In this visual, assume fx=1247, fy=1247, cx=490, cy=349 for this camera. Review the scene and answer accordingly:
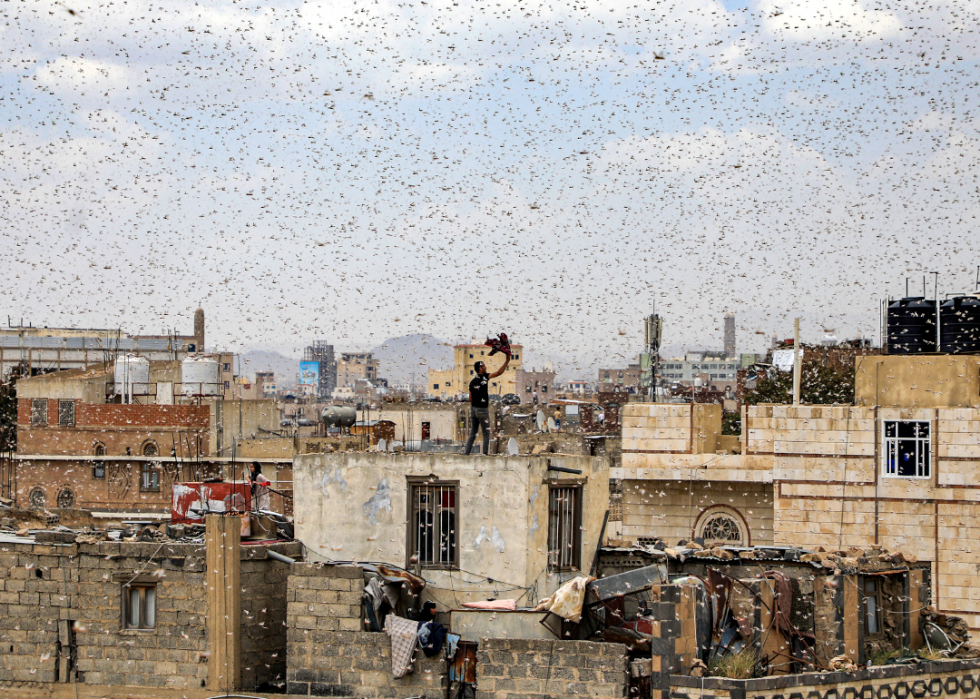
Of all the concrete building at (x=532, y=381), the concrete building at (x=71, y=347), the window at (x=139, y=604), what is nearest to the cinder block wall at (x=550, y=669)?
the window at (x=139, y=604)

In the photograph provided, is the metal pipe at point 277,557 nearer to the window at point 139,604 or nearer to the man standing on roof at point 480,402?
the window at point 139,604

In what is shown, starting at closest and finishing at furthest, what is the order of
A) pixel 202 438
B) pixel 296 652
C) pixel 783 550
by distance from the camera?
pixel 296 652, pixel 783 550, pixel 202 438

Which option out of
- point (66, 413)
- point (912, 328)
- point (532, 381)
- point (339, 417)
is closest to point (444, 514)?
point (339, 417)

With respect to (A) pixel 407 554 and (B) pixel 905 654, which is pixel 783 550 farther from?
(A) pixel 407 554

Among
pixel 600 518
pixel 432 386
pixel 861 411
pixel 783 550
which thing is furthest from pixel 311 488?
pixel 432 386

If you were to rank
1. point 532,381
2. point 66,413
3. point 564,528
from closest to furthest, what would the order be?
1. point 564,528
2. point 66,413
3. point 532,381

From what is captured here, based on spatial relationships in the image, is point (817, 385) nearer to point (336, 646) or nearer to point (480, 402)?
point (480, 402)

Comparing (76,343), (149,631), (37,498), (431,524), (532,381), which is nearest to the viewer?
(149,631)

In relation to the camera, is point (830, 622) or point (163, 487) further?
point (163, 487)

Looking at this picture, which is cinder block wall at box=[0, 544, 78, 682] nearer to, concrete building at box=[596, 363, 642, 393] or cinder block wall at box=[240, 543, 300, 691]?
cinder block wall at box=[240, 543, 300, 691]
